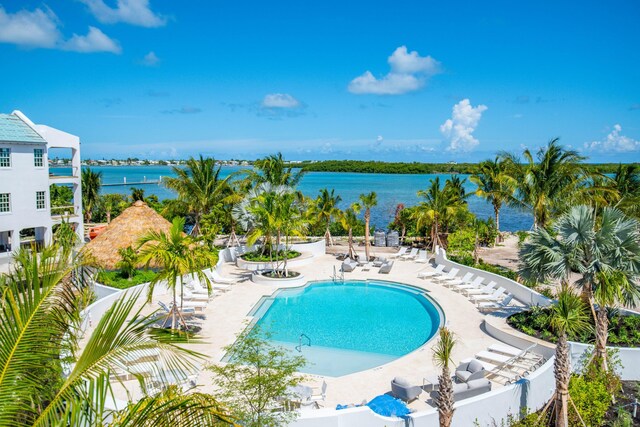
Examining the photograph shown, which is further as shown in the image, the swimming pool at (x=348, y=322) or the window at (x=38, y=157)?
the window at (x=38, y=157)

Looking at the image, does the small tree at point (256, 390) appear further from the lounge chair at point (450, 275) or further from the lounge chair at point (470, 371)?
the lounge chair at point (450, 275)

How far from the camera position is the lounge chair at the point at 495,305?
1661cm

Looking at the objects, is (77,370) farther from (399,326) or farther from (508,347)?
(399,326)

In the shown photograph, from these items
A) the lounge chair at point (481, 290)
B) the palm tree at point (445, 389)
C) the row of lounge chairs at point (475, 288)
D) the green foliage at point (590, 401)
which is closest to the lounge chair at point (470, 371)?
the green foliage at point (590, 401)

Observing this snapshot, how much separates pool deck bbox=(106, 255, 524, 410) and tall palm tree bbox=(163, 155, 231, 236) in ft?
17.0

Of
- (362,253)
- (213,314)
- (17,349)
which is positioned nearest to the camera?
(17,349)

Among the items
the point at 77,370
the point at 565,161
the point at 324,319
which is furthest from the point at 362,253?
the point at 77,370

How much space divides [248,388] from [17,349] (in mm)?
4571

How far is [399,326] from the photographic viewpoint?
16828 mm

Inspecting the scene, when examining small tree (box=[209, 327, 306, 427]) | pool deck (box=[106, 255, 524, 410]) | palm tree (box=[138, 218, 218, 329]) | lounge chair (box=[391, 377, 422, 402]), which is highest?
palm tree (box=[138, 218, 218, 329])

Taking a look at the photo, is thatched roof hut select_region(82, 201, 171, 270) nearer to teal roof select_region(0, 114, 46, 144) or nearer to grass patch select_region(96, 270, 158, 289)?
grass patch select_region(96, 270, 158, 289)

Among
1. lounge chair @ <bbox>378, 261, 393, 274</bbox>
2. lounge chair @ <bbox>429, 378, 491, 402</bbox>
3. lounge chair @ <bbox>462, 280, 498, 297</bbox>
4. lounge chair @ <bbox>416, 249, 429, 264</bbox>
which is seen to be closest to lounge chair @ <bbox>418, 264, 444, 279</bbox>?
lounge chair @ <bbox>378, 261, 393, 274</bbox>

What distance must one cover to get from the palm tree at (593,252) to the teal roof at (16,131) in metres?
22.8

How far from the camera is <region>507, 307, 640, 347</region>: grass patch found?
12648mm
